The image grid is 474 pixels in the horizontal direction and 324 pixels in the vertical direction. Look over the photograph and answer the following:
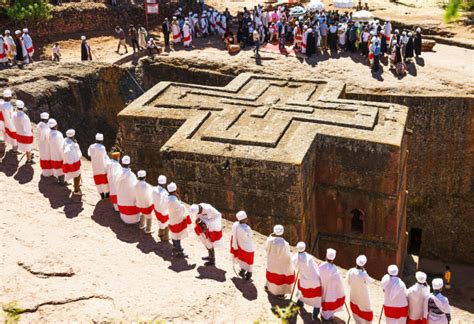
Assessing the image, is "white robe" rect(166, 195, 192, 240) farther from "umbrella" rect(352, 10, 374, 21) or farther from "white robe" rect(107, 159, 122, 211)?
"umbrella" rect(352, 10, 374, 21)

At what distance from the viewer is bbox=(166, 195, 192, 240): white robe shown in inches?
414

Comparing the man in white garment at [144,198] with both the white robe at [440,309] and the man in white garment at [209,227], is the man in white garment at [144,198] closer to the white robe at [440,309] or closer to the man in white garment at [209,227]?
the man in white garment at [209,227]

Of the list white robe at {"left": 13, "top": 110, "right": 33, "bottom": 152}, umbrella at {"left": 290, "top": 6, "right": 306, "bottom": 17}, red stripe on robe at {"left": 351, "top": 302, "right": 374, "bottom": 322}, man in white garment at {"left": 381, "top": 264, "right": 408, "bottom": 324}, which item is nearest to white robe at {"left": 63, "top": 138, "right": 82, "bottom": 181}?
white robe at {"left": 13, "top": 110, "right": 33, "bottom": 152}

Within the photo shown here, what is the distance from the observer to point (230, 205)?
13.3 metres

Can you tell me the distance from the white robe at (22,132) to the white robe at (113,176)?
249cm

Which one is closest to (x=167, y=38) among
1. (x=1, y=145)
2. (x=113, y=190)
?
(x=1, y=145)

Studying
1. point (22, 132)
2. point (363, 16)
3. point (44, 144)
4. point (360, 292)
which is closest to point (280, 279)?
point (360, 292)

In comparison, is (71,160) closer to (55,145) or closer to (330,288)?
(55,145)

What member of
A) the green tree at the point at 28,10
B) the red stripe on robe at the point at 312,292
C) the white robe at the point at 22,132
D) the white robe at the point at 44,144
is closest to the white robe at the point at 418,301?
the red stripe on robe at the point at 312,292

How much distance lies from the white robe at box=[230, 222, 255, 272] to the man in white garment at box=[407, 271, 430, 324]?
2564mm

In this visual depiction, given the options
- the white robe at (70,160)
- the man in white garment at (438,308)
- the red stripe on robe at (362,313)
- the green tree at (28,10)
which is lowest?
the red stripe on robe at (362,313)

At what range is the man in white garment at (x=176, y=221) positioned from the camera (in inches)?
414

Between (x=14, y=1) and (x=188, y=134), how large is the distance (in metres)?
14.5

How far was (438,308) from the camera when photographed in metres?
9.00
